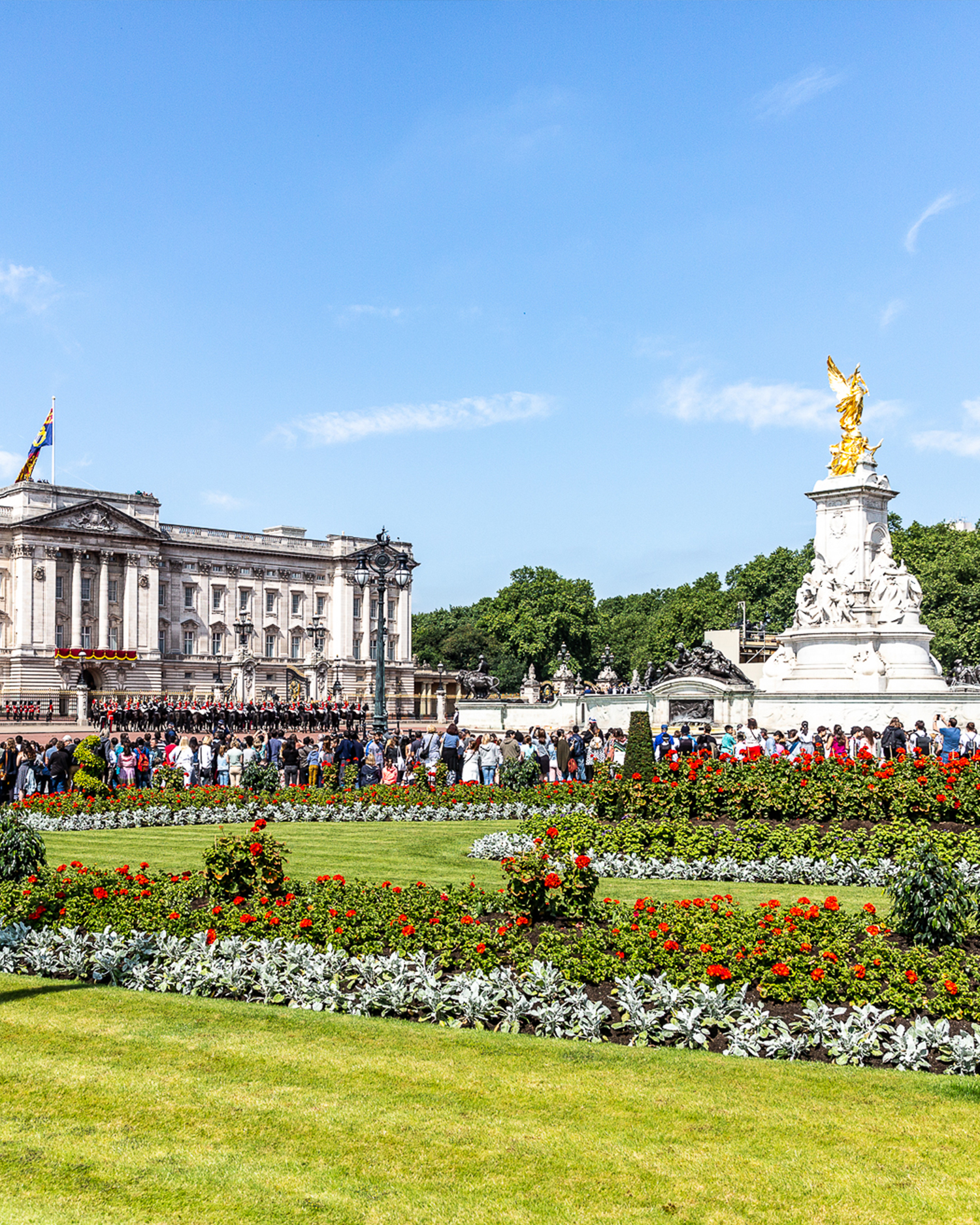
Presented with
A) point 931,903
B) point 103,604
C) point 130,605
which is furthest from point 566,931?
point 130,605

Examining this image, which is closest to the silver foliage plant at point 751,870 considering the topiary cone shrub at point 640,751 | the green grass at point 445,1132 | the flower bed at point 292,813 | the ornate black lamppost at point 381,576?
the topiary cone shrub at point 640,751

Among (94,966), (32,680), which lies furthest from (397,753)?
(32,680)

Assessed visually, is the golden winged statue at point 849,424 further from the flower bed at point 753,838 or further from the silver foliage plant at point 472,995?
the silver foliage plant at point 472,995

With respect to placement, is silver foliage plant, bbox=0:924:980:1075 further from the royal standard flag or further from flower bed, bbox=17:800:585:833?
the royal standard flag

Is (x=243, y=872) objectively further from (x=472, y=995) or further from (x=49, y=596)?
(x=49, y=596)

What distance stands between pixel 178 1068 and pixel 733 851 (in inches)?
352

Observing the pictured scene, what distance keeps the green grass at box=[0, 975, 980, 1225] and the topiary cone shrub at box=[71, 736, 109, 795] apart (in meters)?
14.0

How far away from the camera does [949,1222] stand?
17.5ft

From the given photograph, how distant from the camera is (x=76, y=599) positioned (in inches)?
3305

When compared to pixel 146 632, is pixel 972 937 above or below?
below

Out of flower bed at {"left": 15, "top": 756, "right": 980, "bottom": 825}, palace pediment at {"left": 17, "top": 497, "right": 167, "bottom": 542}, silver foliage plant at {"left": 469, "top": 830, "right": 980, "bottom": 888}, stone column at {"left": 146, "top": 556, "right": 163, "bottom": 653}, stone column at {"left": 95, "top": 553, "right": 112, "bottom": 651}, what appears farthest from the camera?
stone column at {"left": 146, "top": 556, "right": 163, "bottom": 653}

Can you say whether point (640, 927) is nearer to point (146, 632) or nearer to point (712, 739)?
point (712, 739)

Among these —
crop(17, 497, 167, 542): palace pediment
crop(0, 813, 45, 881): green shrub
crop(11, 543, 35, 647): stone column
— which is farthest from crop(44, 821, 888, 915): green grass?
crop(17, 497, 167, 542): palace pediment

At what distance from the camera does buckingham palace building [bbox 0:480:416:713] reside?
81000 mm
